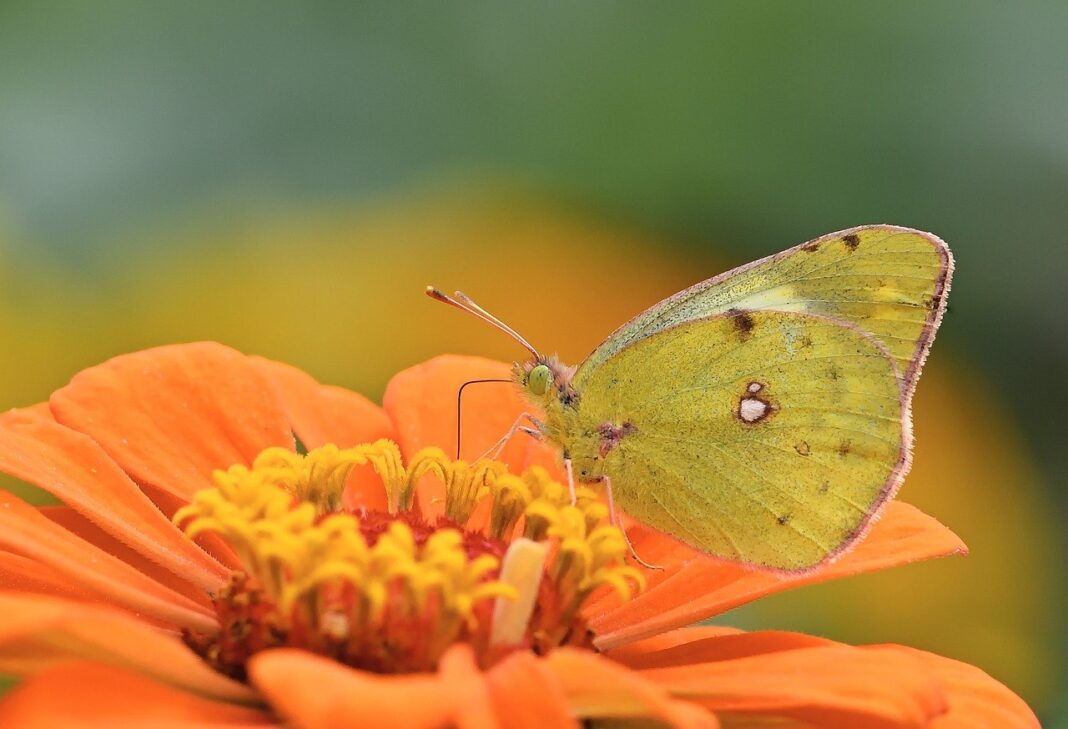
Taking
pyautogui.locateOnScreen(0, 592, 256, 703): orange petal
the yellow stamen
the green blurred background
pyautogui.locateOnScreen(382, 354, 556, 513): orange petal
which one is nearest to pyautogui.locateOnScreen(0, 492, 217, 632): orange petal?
pyautogui.locateOnScreen(0, 592, 256, 703): orange petal

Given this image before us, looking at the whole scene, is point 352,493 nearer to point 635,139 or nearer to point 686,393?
point 686,393

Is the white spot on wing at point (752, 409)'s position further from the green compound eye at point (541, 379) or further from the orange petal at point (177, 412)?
the orange petal at point (177, 412)

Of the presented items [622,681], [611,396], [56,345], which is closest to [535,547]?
[622,681]

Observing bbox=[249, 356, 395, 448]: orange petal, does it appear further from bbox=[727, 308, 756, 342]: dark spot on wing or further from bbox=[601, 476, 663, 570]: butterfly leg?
bbox=[727, 308, 756, 342]: dark spot on wing

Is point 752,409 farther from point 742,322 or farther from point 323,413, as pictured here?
point 323,413

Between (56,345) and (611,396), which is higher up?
(56,345)

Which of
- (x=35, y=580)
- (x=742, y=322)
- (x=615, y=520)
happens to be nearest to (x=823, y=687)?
(x=615, y=520)

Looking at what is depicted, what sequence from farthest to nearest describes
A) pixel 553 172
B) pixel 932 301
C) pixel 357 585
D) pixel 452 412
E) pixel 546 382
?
pixel 553 172 < pixel 452 412 < pixel 546 382 < pixel 932 301 < pixel 357 585
